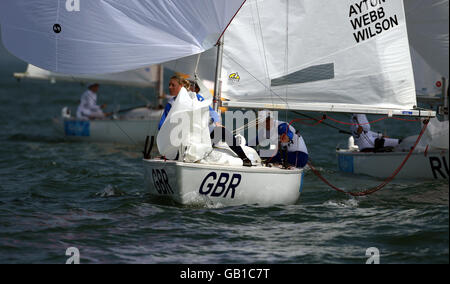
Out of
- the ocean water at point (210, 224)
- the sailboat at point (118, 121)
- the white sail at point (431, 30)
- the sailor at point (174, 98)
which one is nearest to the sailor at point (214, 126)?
the sailor at point (174, 98)

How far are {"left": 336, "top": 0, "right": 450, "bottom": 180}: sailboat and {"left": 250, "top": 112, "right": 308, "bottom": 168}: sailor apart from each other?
6.72 ft

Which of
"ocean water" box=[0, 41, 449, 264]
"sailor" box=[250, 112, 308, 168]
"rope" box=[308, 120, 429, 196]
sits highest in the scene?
"sailor" box=[250, 112, 308, 168]

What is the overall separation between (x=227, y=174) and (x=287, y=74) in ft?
6.53

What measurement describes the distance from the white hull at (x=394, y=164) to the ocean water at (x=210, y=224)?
0.18 metres

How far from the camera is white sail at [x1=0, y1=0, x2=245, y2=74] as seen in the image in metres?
8.09

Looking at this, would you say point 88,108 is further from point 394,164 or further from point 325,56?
point 325,56

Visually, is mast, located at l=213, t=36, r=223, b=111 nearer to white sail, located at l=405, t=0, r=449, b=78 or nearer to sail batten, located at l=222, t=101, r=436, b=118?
sail batten, located at l=222, t=101, r=436, b=118

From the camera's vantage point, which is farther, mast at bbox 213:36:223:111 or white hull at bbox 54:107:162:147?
white hull at bbox 54:107:162:147

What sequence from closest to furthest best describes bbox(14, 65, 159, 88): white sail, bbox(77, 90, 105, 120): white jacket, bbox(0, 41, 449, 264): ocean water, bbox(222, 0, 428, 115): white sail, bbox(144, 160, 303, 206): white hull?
bbox(0, 41, 449, 264): ocean water < bbox(144, 160, 303, 206): white hull < bbox(222, 0, 428, 115): white sail < bbox(77, 90, 105, 120): white jacket < bbox(14, 65, 159, 88): white sail

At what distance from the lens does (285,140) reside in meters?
9.20

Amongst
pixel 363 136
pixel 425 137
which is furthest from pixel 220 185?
pixel 363 136

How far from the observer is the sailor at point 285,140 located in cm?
912

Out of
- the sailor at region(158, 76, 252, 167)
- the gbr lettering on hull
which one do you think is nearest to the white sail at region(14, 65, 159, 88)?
the sailor at region(158, 76, 252, 167)

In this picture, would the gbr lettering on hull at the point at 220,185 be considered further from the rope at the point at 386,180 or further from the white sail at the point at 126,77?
the white sail at the point at 126,77
